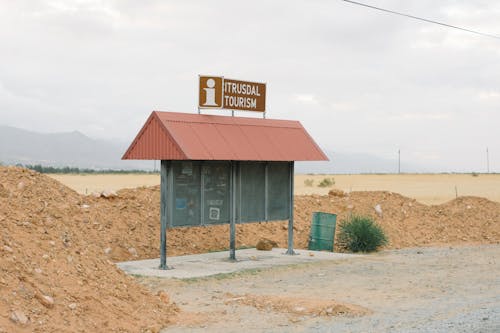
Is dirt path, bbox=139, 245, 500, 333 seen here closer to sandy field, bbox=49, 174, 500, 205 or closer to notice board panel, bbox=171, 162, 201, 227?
notice board panel, bbox=171, 162, 201, 227

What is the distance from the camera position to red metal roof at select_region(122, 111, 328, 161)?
17062mm

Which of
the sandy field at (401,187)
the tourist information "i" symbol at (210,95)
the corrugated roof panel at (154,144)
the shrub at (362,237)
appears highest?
the tourist information "i" symbol at (210,95)

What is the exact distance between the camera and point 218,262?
62.2ft

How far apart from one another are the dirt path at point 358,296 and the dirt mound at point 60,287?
764mm

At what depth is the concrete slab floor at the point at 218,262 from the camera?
17.0 metres

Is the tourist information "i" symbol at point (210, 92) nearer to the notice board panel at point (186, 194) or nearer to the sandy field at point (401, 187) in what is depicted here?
the notice board panel at point (186, 194)

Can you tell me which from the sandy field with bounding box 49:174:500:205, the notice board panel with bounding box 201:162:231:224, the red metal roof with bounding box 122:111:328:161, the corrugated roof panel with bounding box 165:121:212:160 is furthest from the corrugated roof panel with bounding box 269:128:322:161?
the sandy field with bounding box 49:174:500:205

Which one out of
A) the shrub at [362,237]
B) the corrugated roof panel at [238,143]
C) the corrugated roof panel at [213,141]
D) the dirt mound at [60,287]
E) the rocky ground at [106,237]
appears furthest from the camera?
the shrub at [362,237]

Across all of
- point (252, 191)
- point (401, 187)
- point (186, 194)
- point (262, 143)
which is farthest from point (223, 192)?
point (401, 187)

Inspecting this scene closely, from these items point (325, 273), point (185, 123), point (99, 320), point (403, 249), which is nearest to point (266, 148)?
point (185, 123)

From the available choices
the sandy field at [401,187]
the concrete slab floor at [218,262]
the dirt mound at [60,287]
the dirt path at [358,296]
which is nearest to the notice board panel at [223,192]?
the concrete slab floor at [218,262]

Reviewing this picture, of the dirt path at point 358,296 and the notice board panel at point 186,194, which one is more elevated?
the notice board panel at point 186,194

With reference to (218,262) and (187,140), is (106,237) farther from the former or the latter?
(187,140)

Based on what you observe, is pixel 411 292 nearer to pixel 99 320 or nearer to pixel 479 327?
pixel 479 327
